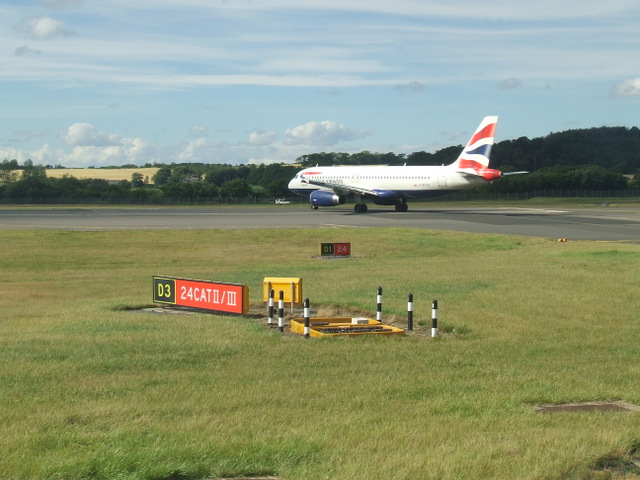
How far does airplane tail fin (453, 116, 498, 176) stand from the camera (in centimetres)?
7250

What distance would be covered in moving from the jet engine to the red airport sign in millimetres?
59919

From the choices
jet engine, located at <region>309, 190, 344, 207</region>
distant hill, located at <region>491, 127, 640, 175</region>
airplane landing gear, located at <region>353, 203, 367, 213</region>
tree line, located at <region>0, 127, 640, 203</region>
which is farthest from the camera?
distant hill, located at <region>491, 127, 640, 175</region>

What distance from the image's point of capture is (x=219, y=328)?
58.7 ft

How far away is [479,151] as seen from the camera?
241 feet

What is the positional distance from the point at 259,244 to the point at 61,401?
38.3 m

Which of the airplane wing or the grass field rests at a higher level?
the airplane wing

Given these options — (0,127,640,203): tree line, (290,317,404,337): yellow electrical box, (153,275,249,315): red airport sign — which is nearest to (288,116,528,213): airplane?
(0,127,640,203): tree line

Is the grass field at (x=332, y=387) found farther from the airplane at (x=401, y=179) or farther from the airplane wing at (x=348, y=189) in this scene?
the airplane wing at (x=348, y=189)

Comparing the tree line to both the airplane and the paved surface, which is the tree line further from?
the paved surface

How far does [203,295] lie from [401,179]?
190 feet

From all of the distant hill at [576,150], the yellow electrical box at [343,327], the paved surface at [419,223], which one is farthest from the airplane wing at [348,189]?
the distant hill at [576,150]

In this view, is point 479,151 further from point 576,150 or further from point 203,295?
point 576,150

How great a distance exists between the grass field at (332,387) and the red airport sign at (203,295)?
580 millimetres

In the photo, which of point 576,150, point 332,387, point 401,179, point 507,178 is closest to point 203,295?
point 332,387
